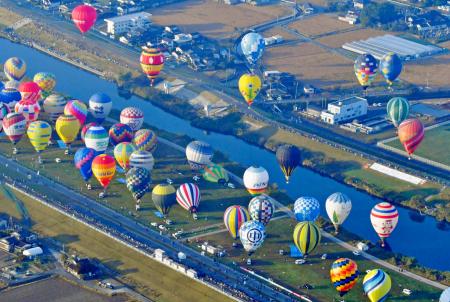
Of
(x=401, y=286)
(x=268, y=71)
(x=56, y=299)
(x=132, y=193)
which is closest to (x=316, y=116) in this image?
(x=268, y=71)

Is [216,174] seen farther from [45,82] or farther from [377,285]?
[45,82]

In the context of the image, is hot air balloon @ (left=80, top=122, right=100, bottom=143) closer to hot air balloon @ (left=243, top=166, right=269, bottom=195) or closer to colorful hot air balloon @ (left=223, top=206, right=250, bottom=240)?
hot air balloon @ (left=243, top=166, right=269, bottom=195)

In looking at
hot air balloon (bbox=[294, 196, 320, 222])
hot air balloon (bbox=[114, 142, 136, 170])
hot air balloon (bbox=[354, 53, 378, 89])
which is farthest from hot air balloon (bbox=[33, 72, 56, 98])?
hot air balloon (bbox=[294, 196, 320, 222])

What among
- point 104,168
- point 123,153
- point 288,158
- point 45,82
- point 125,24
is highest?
point 288,158

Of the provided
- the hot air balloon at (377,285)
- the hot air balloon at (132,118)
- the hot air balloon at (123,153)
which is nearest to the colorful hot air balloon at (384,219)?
the hot air balloon at (377,285)

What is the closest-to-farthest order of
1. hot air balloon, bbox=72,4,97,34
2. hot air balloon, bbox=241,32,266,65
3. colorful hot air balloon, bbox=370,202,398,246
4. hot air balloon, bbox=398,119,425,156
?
colorful hot air balloon, bbox=370,202,398,246 → hot air balloon, bbox=398,119,425,156 → hot air balloon, bbox=241,32,266,65 → hot air balloon, bbox=72,4,97,34

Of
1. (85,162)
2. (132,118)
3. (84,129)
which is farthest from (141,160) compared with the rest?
(132,118)
